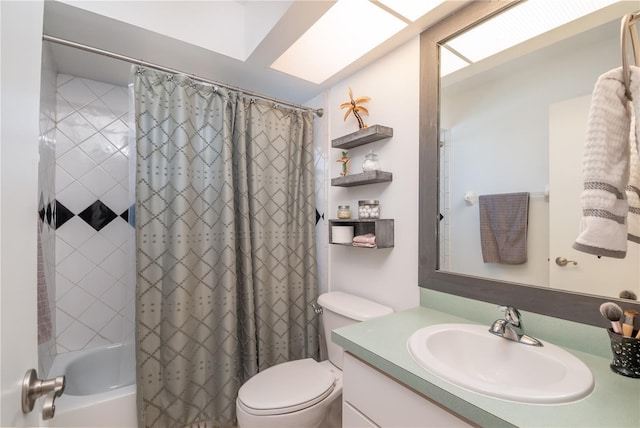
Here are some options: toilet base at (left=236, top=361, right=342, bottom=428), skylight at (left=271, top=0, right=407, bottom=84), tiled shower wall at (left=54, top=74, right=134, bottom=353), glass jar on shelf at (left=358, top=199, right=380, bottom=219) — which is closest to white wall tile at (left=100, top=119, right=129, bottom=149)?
tiled shower wall at (left=54, top=74, right=134, bottom=353)

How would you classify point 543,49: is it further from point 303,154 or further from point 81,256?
point 81,256

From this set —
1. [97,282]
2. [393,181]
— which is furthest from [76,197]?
[393,181]

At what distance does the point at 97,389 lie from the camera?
1.62 metres

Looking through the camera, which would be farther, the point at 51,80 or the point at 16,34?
the point at 51,80

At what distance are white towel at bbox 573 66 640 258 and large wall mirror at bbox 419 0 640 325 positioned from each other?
0.18 m

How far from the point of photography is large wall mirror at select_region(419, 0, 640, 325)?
34.8 inches

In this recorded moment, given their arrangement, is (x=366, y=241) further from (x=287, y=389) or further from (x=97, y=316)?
(x=97, y=316)

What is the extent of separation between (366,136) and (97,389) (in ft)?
7.02

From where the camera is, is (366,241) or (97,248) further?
(97,248)

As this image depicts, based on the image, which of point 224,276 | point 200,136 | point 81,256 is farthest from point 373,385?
point 81,256

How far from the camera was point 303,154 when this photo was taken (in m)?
1.97

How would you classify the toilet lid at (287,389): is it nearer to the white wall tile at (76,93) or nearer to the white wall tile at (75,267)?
the white wall tile at (75,267)

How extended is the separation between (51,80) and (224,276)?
5.00 feet

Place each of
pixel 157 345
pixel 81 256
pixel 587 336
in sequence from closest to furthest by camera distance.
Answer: pixel 587 336 → pixel 157 345 → pixel 81 256
